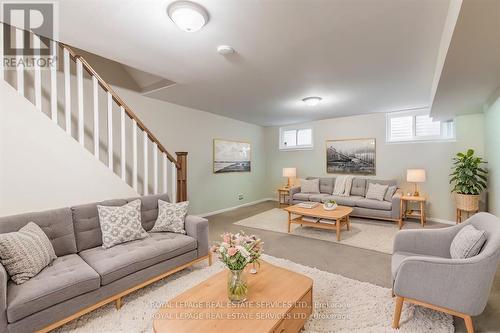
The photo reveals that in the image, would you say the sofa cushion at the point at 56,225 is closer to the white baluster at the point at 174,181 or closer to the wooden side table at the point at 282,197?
the white baluster at the point at 174,181

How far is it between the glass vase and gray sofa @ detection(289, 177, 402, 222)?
4.09 metres

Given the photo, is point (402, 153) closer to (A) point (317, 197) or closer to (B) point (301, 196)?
(A) point (317, 197)

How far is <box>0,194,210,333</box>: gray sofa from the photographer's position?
1571 mm

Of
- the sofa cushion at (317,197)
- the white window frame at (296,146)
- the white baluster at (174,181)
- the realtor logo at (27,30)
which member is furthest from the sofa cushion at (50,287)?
the white window frame at (296,146)

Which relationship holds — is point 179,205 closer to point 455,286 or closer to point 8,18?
point 8,18

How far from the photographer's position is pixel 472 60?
84.1 inches

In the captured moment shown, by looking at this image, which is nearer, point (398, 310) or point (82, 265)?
point (398, 310)

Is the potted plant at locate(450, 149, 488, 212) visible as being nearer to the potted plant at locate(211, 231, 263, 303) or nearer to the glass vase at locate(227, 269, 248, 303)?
the potted plant at locate(211, 231, 263, 303)

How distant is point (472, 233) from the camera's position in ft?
5.88

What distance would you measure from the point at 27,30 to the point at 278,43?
260 centimetres

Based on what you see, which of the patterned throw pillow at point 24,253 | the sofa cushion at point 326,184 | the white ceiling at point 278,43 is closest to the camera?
the patterned throw pillow at point 24,253

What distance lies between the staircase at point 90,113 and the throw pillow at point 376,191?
3.98 meters

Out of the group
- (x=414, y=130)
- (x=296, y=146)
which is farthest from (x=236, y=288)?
(x=296, y=146)

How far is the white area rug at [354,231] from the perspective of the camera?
141 inches
